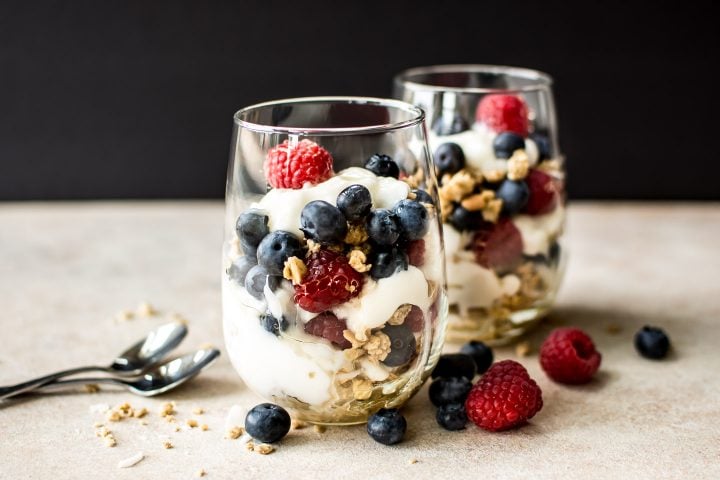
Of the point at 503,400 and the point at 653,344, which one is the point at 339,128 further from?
the point at 653,344

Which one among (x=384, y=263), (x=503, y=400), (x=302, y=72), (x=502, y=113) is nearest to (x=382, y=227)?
(x=384, y=263)

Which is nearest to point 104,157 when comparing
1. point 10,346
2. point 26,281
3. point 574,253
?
point 26,281

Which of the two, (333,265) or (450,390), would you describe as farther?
(450,390)

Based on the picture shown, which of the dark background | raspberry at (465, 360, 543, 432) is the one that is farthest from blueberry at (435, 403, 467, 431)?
the dark background

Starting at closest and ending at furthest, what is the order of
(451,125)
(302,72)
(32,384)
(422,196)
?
(422,196), (32,384), (451,125), (302,72)

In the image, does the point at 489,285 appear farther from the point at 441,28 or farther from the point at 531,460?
the point at 441,28

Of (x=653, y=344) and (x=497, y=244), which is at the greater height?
(x=497, y=244)

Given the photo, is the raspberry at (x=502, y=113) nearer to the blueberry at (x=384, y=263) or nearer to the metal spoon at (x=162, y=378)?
the blueberry at (x=384, y=263)

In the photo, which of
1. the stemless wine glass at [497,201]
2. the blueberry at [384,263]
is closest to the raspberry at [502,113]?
the stemless wine glass at [497,201]
